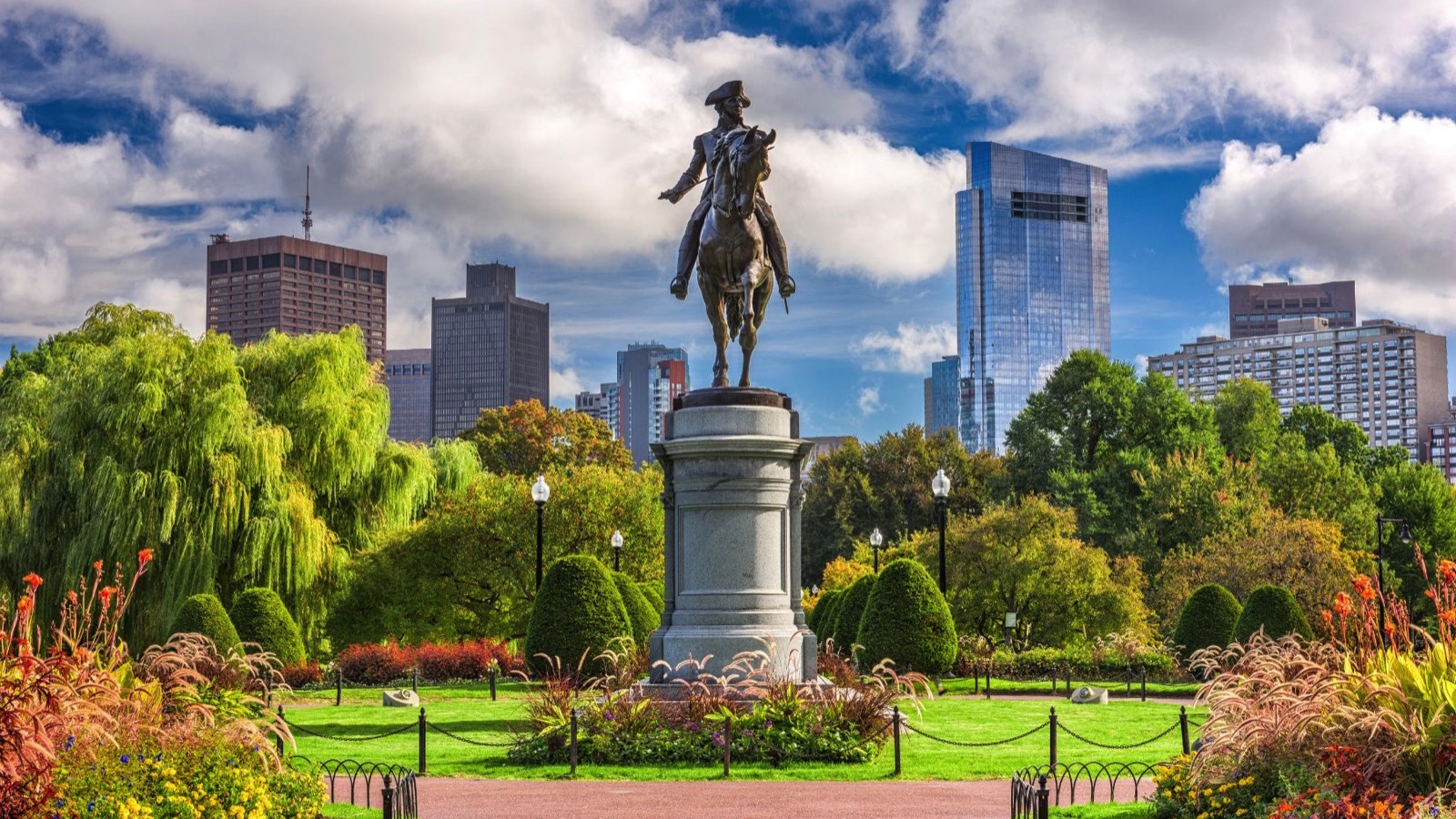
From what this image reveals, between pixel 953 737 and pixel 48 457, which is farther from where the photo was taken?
pixel 48 457

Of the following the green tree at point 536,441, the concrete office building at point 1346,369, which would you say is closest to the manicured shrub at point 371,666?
the green tree at point 536,441

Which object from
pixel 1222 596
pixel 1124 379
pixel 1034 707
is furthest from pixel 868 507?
pixel 1034 707

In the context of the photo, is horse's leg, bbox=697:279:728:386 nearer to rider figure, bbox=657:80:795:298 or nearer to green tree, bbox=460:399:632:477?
rider figure, bbox=657:80:795:298

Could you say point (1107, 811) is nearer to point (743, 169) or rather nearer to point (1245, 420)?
point (743, 169)

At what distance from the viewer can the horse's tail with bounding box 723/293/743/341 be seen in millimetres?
21812

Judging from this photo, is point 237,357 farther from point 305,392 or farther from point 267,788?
point 267,788

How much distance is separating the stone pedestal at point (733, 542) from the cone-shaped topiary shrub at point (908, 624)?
9736mm

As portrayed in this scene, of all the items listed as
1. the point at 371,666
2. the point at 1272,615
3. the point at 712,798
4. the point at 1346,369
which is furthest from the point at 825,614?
the point at 1346,369

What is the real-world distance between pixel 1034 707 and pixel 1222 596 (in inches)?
403

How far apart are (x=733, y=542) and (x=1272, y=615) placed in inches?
571

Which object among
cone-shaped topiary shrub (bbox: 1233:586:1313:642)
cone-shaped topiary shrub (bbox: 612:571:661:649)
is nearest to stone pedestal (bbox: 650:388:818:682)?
cone-shaped topiary shrub (bbox: 612:571:661:649)

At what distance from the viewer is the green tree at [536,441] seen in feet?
251

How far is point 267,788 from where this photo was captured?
11758 millimetres

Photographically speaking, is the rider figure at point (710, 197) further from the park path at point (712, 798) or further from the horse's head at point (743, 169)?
the park path at point (712, 798)
